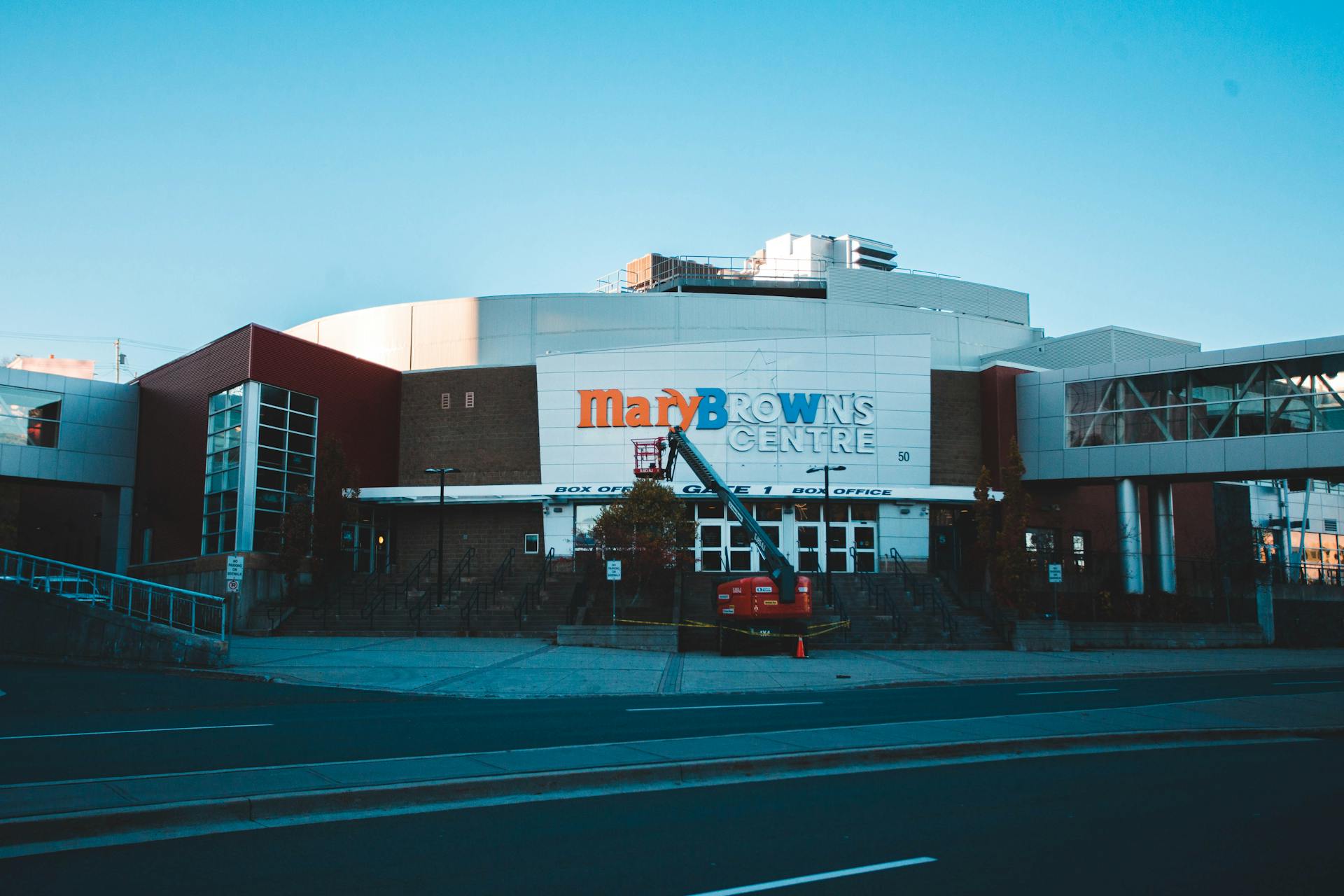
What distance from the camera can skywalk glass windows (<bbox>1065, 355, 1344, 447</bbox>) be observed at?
127 feet

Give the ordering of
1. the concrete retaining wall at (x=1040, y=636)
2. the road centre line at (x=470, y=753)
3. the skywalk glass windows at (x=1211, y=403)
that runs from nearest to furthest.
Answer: the road centre line at (x=470, y=753) → the concrete retaining wall at (x=1040, y=636) → the skywalk glass windows at (x=1211, y=403)

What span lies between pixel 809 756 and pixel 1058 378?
38032 mm

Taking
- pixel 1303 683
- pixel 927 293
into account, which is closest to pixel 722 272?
pixel 927 293

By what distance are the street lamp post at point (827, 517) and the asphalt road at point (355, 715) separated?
1361 cm

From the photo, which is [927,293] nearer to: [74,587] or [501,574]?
[501,574]

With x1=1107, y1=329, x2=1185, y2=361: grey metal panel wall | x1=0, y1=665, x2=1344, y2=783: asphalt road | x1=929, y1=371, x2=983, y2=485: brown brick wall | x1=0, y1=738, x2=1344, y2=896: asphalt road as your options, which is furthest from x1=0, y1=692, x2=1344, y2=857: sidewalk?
x1=1107, y1=329, x2=1185, y2=361: grey metal panel wall

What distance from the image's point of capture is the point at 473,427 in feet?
156

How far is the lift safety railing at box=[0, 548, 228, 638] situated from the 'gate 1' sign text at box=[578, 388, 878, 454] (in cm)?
2081

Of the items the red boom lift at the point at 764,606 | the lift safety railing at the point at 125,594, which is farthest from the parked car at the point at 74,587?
the red boom lift at the point at 764,606

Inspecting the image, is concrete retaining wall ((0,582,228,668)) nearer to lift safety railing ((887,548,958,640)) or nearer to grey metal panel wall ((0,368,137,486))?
lift safety railing ((887,548,958,640))

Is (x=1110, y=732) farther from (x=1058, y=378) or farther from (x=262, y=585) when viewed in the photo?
(x=1058, y=378)

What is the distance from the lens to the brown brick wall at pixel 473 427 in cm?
4681

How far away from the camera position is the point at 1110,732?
13.4 meters

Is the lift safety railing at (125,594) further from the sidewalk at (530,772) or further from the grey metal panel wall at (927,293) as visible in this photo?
the grey metal panel wall at (927,293)
